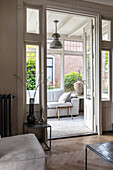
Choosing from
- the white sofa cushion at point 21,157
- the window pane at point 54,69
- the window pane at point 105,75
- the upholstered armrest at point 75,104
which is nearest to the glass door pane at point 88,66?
the window pane at point 105,75

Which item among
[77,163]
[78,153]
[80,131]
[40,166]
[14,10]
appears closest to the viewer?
[40,166]

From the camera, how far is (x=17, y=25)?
3.22m

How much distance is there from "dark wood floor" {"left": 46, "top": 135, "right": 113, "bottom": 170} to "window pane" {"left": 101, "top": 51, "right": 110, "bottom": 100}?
1077mm

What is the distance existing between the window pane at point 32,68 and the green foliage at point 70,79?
152 inches

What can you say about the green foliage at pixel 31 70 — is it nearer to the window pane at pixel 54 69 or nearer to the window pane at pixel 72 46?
the window pane at pixel 54 69

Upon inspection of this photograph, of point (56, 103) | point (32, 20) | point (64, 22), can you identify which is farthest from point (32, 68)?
point (64, 22)

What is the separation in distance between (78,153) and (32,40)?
2393 millimetres

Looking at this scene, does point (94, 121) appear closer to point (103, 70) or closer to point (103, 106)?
point (103, 106)

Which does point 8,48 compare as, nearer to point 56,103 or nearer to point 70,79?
point 56,103

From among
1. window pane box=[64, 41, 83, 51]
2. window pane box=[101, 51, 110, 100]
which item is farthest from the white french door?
window pane box=[64, 41, 83, 51]

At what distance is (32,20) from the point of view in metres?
3.38

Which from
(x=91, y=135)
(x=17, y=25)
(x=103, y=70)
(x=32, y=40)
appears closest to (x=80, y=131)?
(x=91, y=135)

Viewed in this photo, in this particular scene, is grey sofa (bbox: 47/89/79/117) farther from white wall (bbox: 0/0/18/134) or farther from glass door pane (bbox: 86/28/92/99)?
white wall (bbox: 0/0/18/134)

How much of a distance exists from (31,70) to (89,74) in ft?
5.45
